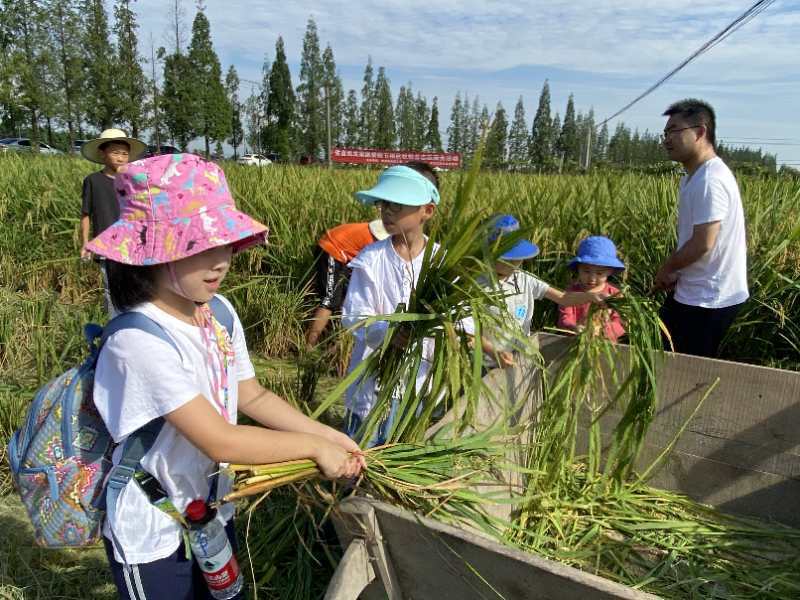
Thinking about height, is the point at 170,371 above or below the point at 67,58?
below

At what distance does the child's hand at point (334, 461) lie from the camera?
1172 mm

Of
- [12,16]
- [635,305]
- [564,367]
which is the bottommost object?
[564,367]

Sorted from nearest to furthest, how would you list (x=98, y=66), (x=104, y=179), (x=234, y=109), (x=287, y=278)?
(x=104, y=179)
(x=287, y=278)
(x=98, y=66)
(x=234, y=109)

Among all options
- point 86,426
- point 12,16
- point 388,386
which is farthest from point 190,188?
point 12,16

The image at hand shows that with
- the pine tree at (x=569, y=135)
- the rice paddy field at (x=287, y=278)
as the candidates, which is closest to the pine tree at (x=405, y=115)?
the pine tree at (x=569, y=135)

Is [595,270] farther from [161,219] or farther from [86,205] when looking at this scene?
[86,205]

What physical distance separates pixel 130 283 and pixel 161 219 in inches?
5.8

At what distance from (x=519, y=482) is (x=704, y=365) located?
2.99 ft

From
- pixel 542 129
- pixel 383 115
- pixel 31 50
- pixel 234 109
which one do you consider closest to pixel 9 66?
pixel 31 50

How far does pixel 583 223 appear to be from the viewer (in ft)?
12.1

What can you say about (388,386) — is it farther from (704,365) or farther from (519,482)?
(704,365)

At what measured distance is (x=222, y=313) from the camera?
137 cm

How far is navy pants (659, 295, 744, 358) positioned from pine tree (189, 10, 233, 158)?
25.2m

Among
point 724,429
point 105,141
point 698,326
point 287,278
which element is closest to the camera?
point 724,429
